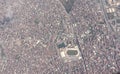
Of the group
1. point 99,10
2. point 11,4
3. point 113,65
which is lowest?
point 113,65

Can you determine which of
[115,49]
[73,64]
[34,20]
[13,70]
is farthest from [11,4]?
[115,49]

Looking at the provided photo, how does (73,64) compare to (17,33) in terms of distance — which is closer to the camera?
(73,64)

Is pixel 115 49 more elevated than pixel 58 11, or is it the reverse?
pixel 58 11

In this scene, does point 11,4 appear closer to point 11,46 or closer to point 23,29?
point 23,29

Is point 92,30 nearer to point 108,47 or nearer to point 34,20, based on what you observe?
point 108,47

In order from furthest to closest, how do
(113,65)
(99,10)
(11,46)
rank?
1. (99,10)
2. (11,46)
3. (113,65)

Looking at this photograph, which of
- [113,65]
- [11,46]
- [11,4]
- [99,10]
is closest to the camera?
[113,65]
